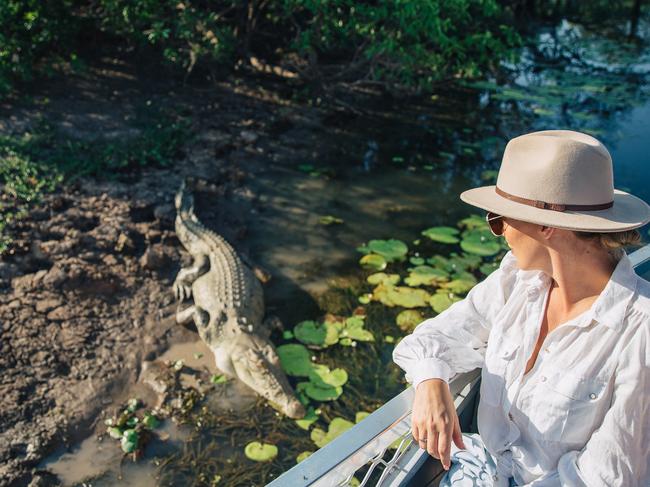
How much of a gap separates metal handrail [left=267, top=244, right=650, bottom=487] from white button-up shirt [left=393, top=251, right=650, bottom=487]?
8 cm

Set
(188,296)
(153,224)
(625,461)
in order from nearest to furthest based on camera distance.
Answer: (625,461) → (188,296) → (153,224)

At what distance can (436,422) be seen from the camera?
1521mm

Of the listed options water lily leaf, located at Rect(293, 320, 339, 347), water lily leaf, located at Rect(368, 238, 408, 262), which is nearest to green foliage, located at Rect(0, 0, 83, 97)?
water lily leaf, located at Rect(368, 238, 408, 262)

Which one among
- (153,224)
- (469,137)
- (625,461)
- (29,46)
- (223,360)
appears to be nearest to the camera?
(625,461)

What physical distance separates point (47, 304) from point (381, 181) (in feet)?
12.1

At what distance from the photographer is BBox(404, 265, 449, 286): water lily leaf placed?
4.54 meters

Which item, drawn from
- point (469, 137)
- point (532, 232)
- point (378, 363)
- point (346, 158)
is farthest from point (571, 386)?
point (469, 137)

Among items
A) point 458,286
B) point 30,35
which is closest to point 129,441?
point 458,286

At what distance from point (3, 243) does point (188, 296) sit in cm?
161

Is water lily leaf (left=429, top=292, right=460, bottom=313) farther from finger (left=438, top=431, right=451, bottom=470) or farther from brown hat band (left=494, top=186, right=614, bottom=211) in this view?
brown hat band (left=494, top=186, right=614, bottom=211)

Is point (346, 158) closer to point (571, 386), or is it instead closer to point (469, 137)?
point (469, 137)

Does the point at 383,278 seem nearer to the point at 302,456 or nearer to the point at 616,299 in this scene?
the point at 302,456

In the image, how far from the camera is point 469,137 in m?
7.58

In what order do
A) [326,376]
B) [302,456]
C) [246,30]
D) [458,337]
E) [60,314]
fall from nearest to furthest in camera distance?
[458,337] < [302,456] < [326,376] < [60,314] < [246,30]
